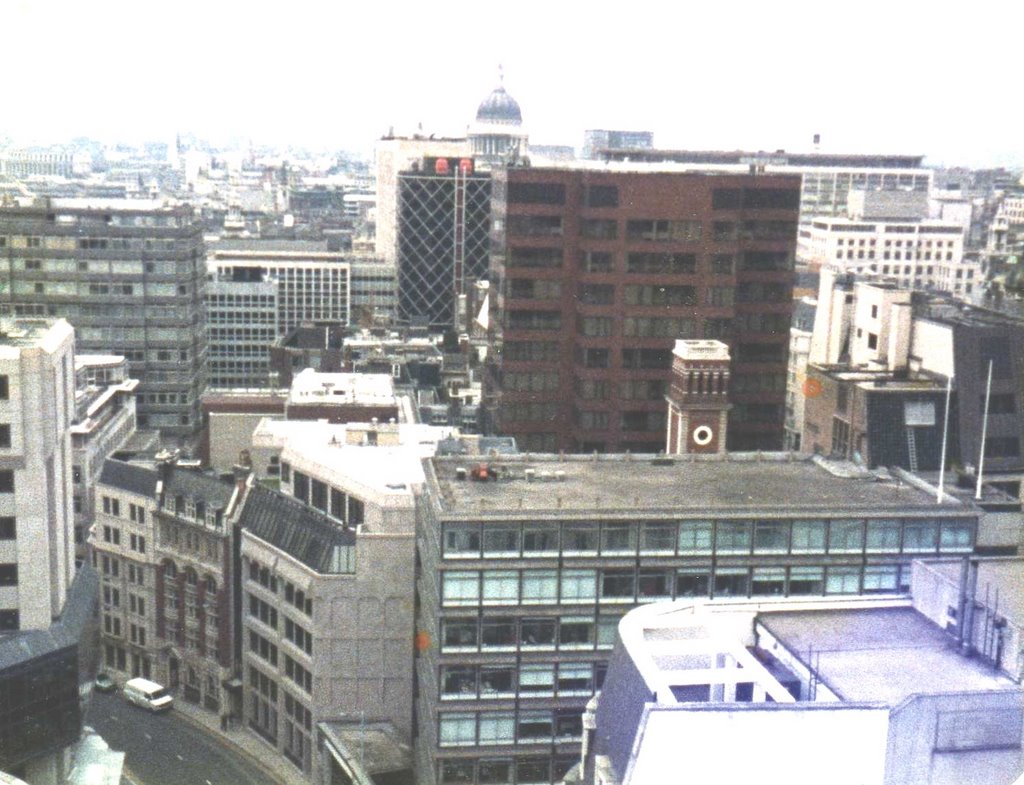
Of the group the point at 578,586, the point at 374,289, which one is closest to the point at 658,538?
the point at 578,586

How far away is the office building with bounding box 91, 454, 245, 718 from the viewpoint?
146 ft

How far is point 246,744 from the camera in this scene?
42.9m

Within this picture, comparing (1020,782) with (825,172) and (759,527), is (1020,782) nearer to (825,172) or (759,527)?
(759,527)

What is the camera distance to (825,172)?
14912 cm

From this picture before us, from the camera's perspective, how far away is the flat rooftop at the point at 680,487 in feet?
102

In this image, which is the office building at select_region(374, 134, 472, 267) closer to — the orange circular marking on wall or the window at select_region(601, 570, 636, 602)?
the orange circular marking on wall

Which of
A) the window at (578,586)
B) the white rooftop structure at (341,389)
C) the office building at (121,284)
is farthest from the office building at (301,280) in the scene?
the window at (578,586)

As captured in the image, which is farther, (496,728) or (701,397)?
(701,397)

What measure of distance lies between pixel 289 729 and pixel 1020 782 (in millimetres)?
31536

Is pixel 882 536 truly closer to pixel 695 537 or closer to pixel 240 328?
pixel 695 537

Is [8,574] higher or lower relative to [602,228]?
lower

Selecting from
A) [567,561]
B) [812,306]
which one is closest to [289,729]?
[567,561]

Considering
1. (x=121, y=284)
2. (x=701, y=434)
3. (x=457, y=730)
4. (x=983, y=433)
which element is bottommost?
(x=457, y=730)

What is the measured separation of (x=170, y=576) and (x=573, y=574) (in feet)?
69.5
